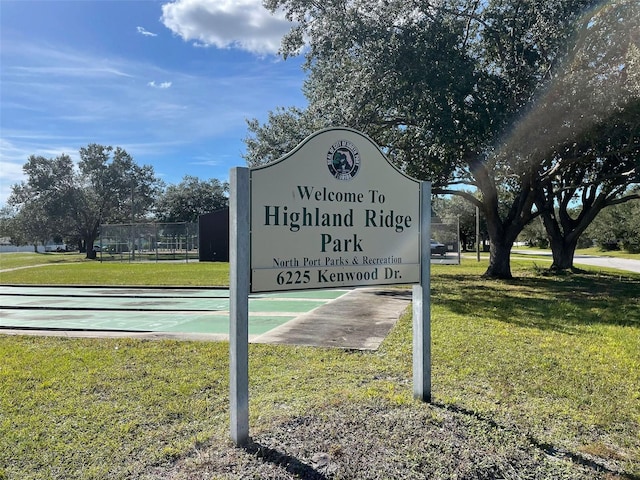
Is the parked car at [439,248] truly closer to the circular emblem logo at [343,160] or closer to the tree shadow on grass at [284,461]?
the circular emblem logo at [343,160]

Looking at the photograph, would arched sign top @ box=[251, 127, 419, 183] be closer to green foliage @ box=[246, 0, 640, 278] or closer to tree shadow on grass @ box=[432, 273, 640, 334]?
tree shadow on grass @ box=[432, 273, 640, 334]

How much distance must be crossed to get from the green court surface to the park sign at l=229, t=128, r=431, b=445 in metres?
3.50

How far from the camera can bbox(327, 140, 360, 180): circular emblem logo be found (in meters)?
3.46

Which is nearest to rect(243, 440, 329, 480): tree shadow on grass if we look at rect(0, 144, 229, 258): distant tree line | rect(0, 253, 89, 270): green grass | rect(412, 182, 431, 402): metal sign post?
rect(412, 182, 431, 402): metal sign post

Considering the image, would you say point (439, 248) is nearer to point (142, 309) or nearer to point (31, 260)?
point (142, 309)

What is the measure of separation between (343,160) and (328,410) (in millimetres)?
1847

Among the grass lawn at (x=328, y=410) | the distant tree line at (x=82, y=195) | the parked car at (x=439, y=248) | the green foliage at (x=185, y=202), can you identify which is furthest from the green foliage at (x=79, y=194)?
the grass lawn at (x=328, y=410)

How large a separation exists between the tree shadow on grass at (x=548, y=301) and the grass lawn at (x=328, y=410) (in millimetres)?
1540

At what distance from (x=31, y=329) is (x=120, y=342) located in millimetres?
2125

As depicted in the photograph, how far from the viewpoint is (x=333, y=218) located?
3480 millimetres

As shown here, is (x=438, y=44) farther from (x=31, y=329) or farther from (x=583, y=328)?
(x=31, y=329)

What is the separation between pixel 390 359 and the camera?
5.17 meters

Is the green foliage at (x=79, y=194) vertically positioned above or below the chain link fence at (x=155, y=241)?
above

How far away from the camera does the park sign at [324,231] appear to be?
3037 millimetres
